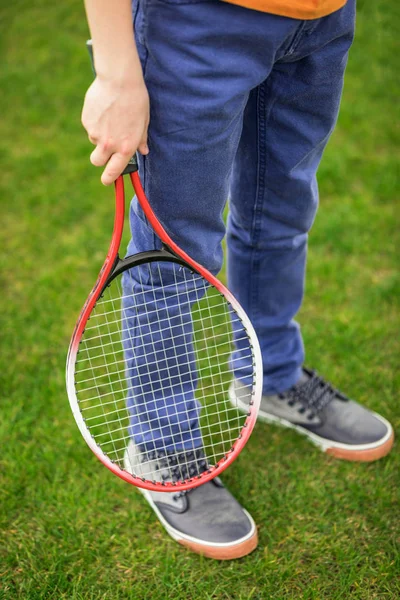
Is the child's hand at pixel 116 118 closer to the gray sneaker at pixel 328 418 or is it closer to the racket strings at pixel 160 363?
the racket strings at pixel 160 363

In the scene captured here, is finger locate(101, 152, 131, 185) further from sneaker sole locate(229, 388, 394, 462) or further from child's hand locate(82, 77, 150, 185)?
sneaker sole locate(229, 388, 394, 462)

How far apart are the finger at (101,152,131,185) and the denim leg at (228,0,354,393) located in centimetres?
39

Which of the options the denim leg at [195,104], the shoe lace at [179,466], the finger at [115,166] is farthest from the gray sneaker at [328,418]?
the finger at [115,166]

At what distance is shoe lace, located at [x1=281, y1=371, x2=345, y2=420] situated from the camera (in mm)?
1938

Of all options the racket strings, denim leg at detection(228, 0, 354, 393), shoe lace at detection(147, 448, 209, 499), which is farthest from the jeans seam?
shoe lace at detection(147, 448, 209, 499)

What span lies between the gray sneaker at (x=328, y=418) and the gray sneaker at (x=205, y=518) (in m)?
0.34

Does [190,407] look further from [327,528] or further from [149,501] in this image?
[327,528]

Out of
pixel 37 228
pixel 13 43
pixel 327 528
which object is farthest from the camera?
pixel 13 43

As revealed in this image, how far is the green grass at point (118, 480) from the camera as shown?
1.59m

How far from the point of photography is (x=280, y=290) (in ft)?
5.88

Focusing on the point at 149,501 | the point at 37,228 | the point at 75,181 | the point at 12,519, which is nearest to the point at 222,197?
the point at 149,501

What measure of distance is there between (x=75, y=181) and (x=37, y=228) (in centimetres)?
45

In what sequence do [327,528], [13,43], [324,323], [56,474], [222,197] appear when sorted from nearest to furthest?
[222,197] → [327,528] → [56,474] → [324,323] → [13,43]

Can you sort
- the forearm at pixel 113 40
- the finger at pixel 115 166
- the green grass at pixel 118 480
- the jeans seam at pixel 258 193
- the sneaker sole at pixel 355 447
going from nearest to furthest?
the forearm at pixel 113 40
the finger at pixel 115 166
the jeans seam at pixel 258 193
the green grass at pixel 118 480
the sneaker sole at pixel 355 447
